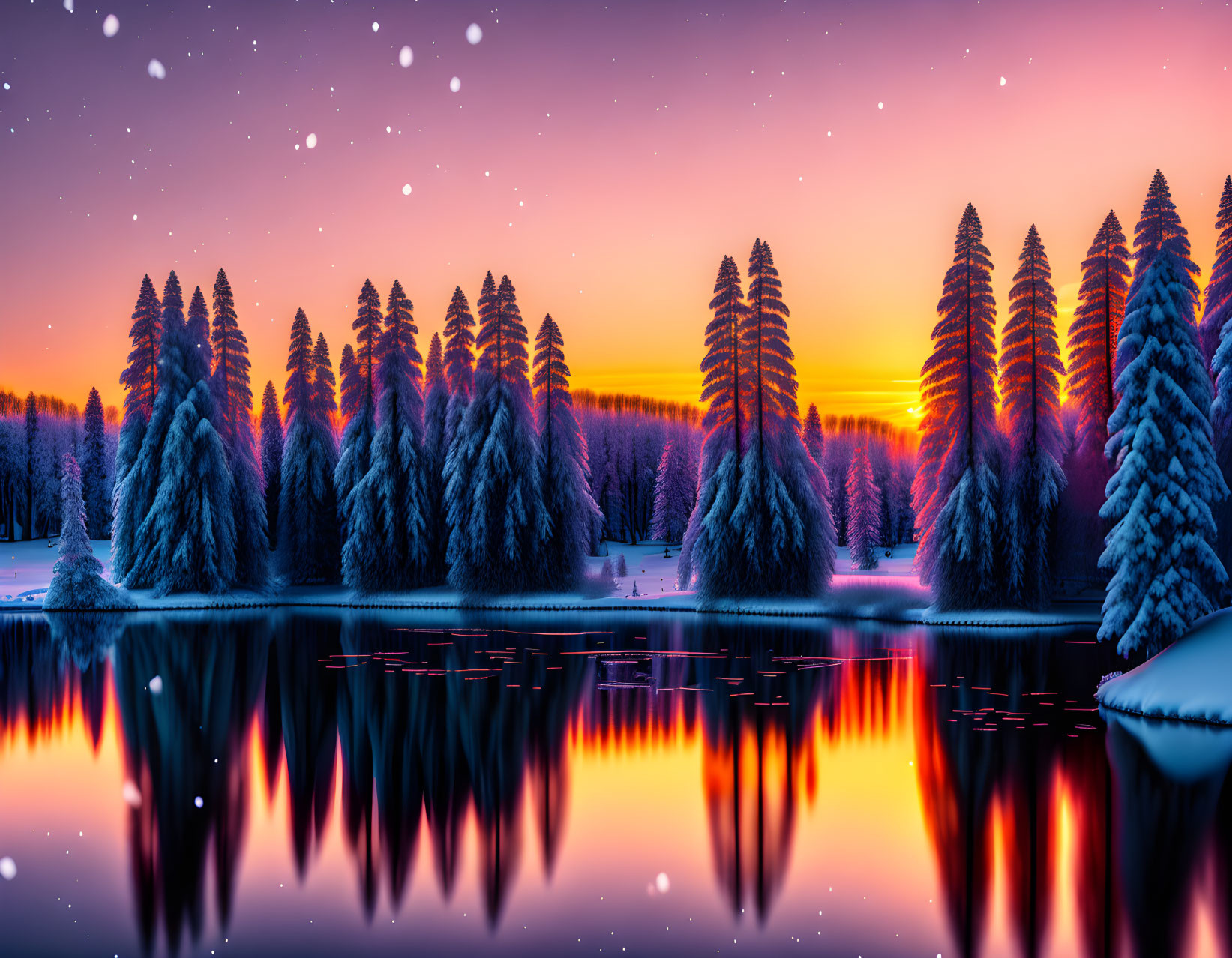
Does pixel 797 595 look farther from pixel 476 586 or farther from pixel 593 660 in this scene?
pixel 593 660

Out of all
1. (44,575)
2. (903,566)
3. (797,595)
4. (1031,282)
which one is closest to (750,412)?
(797,595)

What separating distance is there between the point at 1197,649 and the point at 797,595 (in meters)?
23.0

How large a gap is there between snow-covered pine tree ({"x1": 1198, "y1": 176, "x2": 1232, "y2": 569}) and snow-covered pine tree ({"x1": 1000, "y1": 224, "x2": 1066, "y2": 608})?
6676mm

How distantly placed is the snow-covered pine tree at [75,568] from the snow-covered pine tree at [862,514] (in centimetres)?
5240

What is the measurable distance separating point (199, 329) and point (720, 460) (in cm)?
2653

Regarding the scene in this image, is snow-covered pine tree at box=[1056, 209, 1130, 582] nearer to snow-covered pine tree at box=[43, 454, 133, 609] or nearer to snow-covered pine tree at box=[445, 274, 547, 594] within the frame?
snow-covered pine tree at box=[445, 274, 547, 594]

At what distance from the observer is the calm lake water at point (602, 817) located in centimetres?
888

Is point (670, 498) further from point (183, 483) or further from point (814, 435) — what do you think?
point (183, 483)

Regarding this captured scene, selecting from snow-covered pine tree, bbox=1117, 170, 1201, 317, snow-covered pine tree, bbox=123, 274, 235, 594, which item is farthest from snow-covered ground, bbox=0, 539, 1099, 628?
snow-covered pine tree, bbox=1117, 170, 1201, 317

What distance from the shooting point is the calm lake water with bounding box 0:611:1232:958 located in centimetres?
888

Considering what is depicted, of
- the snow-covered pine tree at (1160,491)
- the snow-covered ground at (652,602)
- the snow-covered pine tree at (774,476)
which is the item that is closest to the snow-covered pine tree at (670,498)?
the snow-covered ground at (652,602)

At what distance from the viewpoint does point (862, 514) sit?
80.3 m

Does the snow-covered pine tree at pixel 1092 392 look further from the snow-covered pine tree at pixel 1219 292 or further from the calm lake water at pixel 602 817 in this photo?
the calm lake water at pixel 602 817

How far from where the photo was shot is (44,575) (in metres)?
64.4
